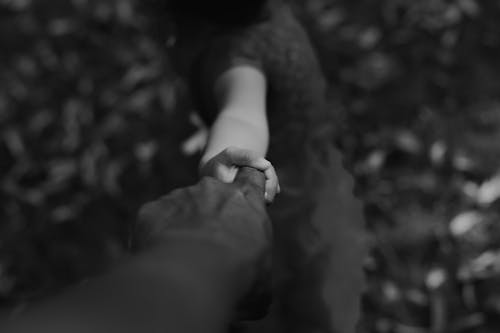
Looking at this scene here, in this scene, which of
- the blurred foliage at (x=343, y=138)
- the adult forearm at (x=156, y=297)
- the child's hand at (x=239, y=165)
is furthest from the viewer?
the blurred foliage at (x=343, y=138)

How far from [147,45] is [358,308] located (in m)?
1.35

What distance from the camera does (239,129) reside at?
2.92 ft

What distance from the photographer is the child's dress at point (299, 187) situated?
3.32 feet

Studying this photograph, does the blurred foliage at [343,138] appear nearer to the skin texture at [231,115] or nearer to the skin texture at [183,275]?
the skin texture at [231,115]

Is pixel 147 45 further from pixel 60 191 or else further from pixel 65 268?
pixel 65 268

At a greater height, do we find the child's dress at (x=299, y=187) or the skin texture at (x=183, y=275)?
the child's dress at (x=299, y=187)

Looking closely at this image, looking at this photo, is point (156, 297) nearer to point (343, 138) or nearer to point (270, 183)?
point (270, 183)

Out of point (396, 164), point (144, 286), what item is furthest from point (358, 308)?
point (396, 164)

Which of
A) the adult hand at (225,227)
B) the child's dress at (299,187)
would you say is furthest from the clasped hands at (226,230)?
the child's dress at (299,187)

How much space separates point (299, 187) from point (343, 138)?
2.00 feet

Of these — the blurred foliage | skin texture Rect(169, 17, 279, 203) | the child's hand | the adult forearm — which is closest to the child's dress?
skin texture Rect(169, 17, 279, 203)

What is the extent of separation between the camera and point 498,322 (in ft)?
5.53

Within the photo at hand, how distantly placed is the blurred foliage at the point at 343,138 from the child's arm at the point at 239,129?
0.75 metres

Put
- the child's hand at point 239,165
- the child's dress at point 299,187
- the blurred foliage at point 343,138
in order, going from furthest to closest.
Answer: the blurred foliage at point 343,138
the child's dress at point 299,187
the child's hand at point 239,165
